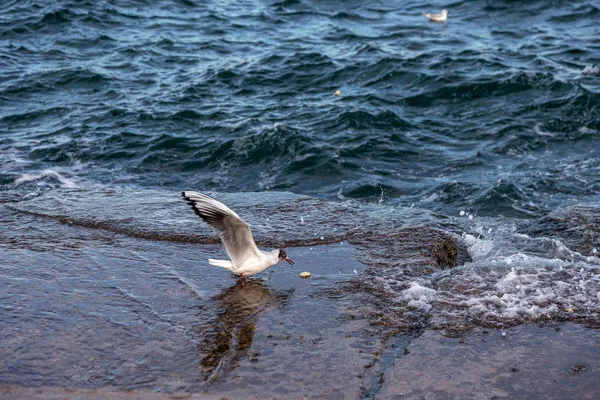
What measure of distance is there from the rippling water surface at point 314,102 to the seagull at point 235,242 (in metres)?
4.45

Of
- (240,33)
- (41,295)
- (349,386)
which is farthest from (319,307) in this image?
(240,33)

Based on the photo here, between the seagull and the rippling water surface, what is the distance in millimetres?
4446

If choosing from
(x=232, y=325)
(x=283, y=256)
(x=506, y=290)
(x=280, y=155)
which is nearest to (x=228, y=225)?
(x=283, y=256)

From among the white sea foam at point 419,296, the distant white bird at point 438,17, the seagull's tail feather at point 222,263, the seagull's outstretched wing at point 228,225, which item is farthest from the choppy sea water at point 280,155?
the distant white bird at point 438,17

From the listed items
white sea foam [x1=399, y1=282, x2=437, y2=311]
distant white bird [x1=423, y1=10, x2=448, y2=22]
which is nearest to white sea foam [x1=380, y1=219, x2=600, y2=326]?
white sea foam [x1=399, y1=282, x2=437, y2=311]

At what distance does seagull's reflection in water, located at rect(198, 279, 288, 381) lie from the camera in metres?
4.57

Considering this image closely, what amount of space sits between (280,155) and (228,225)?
232 inches

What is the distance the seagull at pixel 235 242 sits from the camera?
5691mm

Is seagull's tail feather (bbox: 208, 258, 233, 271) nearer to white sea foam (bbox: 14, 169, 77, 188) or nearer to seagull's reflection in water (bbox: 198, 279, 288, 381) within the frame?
seagull's reflection in water (bbox: 198, 279, 288, 381)

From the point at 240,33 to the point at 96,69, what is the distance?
Answer: 4.07 m

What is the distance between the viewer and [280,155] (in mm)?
11633

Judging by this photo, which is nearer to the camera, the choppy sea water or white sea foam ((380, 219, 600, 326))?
white sea foam ((380, 219, 600, 326))

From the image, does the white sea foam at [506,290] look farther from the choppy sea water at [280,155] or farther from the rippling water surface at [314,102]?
the rippling water surface at [314,102]

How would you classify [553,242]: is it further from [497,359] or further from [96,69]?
[96,69]
